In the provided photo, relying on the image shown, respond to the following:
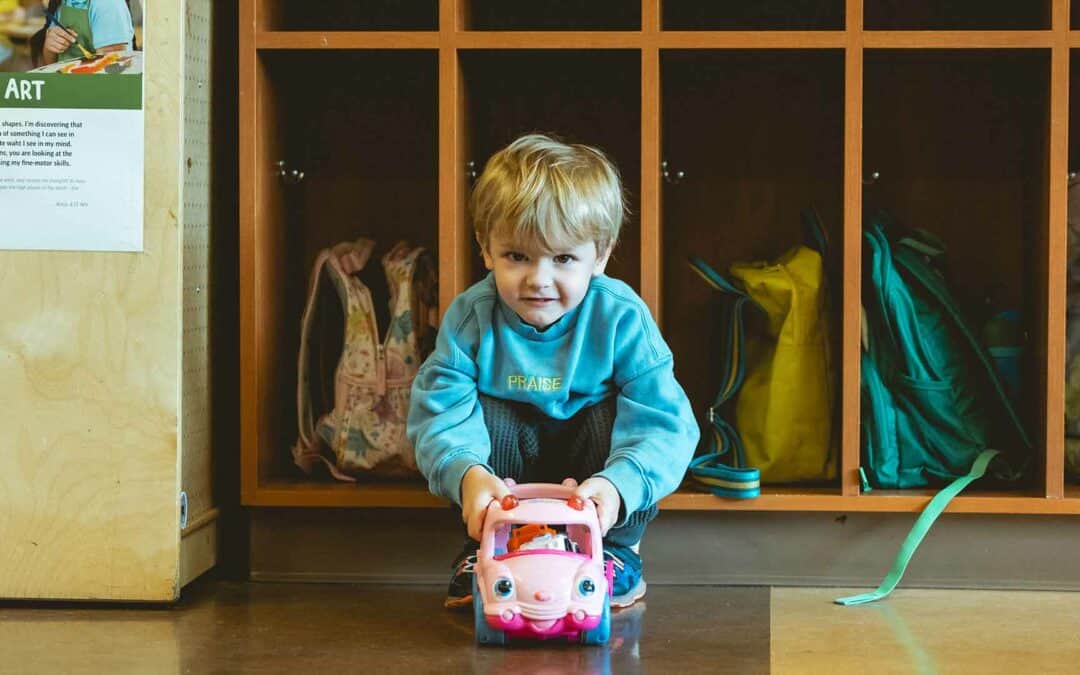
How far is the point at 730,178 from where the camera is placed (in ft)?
8.23

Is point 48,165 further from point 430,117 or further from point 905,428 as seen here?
point 905,428

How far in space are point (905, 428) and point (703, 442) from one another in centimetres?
34

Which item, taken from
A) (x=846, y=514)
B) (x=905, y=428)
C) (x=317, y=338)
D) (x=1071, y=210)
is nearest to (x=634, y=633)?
(x=846, y=514)

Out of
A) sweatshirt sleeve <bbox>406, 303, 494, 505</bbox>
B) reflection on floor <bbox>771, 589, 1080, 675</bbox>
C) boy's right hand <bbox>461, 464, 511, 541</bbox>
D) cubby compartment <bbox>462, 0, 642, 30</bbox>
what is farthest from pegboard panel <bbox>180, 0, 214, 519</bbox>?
reflection on floor <bbox>771, 589, 1080, 675</bbox>

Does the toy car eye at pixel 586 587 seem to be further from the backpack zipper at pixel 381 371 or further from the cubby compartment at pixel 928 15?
the cubby compartment at pixel 928 15

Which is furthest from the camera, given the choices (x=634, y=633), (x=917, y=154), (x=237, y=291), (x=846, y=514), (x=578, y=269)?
(x=917, y=154)

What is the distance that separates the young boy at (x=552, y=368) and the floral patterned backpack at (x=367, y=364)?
0.64 ft

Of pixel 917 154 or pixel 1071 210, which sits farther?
pixel 917 154

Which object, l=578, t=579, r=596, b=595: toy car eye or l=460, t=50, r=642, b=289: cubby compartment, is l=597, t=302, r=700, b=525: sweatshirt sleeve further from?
l=460, t=50, r=642, b=289: cubby compartment

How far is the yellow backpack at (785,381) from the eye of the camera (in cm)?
223

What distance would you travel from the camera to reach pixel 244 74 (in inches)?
83.8

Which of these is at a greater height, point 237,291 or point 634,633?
point 237,291

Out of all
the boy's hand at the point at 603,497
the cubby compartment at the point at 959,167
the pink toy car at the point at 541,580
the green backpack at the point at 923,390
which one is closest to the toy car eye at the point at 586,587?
the pink toy car at the point at 541,580

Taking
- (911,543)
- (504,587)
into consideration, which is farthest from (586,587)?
(911,543)
